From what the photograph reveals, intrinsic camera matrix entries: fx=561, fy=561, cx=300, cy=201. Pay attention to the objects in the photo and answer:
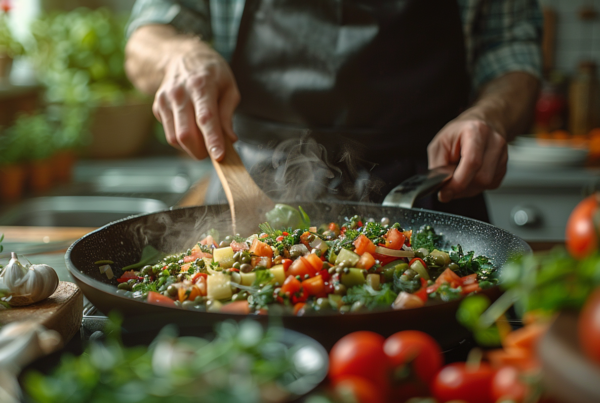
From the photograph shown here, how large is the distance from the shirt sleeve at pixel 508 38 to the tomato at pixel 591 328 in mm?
1682

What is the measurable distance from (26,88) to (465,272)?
3.25m

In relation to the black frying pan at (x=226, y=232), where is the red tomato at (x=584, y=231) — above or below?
above

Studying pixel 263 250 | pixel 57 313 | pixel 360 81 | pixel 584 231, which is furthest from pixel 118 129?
pixel 584 231

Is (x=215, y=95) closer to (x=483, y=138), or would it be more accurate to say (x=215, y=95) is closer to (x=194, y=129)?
(x=194, y=129)

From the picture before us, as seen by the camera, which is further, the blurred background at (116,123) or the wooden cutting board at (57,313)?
the blurred background at (116,123)

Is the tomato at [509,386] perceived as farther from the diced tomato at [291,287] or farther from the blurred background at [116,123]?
the blurred background at [116,123]

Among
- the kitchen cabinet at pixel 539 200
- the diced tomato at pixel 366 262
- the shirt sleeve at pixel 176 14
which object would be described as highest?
the shirt sleeve at pixel 176 14

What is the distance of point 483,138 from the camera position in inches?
62.3

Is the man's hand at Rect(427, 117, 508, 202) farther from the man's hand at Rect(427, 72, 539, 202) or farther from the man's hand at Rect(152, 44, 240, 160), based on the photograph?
the man's hand at Rect(152, 44, 240, 160)

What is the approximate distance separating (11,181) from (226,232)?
76.3 inches

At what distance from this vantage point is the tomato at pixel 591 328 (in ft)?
1.56

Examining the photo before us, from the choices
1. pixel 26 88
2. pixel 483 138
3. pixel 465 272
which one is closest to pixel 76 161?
pixel 26 88

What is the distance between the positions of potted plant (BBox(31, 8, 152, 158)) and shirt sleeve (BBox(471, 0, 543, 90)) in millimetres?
2356

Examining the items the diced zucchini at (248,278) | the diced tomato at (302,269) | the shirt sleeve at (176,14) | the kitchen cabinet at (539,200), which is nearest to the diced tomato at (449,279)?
the diced tomato at (302,269)
